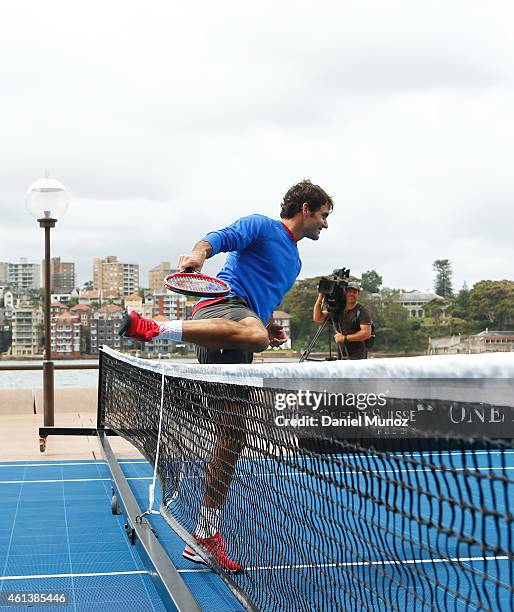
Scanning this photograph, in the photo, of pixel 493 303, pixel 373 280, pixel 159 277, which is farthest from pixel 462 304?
pixel 159 277

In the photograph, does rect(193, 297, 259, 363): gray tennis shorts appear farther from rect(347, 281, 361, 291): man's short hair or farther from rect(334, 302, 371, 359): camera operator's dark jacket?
rect(347, 281, 361, 291): man's short hair

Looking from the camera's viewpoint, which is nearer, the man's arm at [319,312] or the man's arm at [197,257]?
the man's arm at [197,257]

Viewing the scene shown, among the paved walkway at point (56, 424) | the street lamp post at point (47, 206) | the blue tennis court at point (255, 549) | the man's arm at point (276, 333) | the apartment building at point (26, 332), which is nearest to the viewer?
the blue tennis court at point (255, 549)

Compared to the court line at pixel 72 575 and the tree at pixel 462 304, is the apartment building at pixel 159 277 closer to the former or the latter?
the court line at pixel 72 575

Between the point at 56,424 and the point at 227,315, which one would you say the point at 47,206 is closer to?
the point at 56,424

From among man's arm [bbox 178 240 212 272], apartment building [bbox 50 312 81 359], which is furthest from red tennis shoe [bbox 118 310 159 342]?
apartment building [bbox 50 312 81 359]

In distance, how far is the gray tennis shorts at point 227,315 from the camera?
13.5 feet

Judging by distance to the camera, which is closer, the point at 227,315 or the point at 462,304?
the point at 227,315

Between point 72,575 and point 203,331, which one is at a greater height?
point 203,331

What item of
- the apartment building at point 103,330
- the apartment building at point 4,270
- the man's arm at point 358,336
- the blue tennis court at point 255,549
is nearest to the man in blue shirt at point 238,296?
the blue tennis court at point 255,549

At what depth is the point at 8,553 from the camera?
4.42m

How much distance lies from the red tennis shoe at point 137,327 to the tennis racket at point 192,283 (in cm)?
20

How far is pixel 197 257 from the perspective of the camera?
383 centimetres

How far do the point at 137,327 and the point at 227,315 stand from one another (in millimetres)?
385
